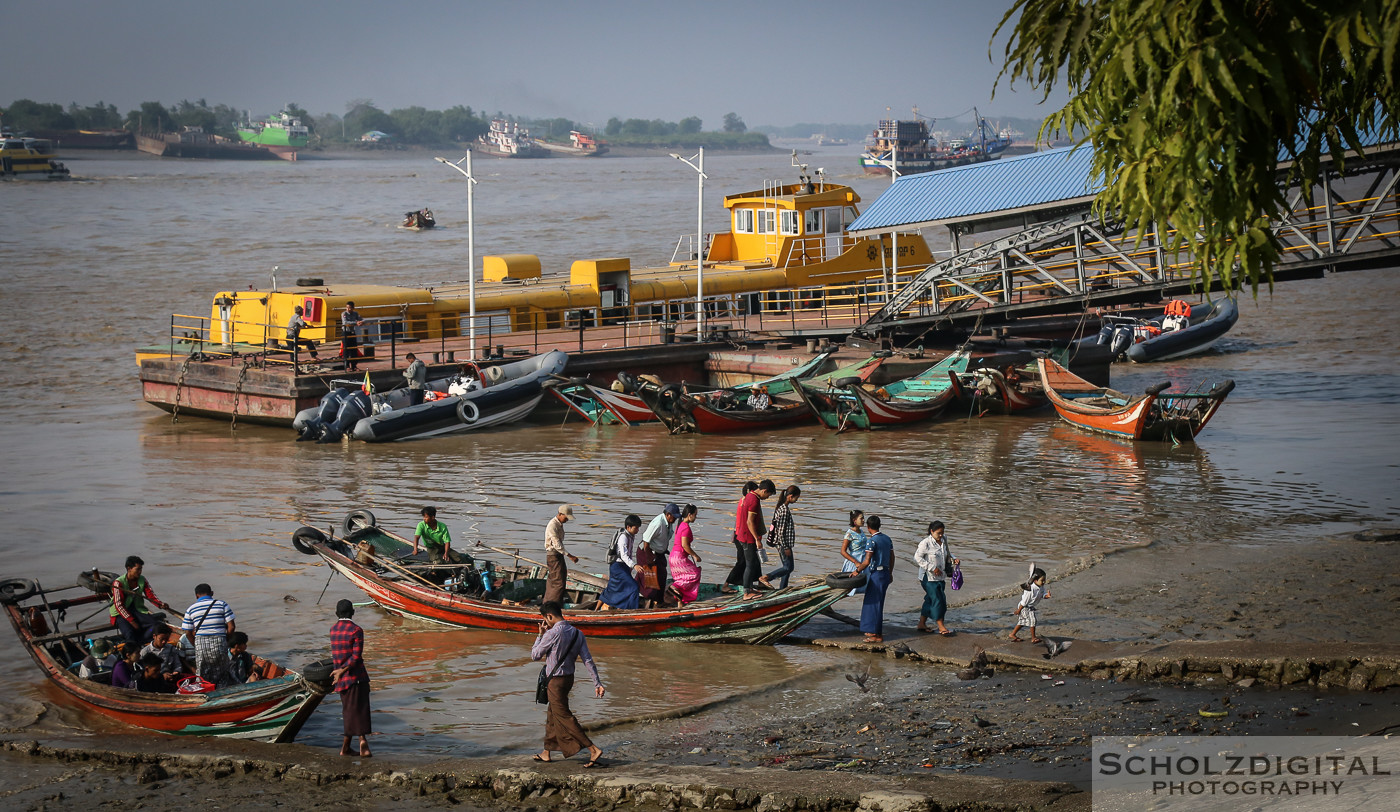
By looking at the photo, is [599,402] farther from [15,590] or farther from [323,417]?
[15,590]

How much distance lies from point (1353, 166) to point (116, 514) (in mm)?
21464

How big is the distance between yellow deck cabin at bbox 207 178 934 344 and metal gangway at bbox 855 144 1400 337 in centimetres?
231

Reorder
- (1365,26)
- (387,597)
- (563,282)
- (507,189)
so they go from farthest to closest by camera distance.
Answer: (507,189) < (563,282) < (387,597) < (1365,26)

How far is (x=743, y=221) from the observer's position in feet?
132

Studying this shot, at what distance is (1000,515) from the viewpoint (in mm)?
19641

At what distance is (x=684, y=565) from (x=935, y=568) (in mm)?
2646

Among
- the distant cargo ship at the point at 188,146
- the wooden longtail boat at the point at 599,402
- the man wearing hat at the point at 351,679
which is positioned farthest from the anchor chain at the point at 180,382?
the distant cargo ship at the point at 188,146

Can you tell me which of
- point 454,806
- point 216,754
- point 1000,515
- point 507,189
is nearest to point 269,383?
point 1000,515

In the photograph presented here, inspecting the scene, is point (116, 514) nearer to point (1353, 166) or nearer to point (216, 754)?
point (216, 754)

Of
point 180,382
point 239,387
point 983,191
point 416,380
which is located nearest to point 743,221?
point 983,191

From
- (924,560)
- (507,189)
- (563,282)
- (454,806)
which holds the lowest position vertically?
(454,806)

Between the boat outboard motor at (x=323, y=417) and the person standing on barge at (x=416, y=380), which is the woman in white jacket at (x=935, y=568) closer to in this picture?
the person standing on barge at (x=416, y=380)

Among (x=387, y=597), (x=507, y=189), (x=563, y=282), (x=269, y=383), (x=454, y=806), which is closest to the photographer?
(x=454, y=806)

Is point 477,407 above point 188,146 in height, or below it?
below
